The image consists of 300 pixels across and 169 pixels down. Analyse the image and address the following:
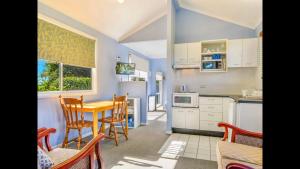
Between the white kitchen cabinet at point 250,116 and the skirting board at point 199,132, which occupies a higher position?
the white kitchen cabinet at point 250,116

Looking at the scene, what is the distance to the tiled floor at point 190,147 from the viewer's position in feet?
9.31

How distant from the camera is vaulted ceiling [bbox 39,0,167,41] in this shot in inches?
127

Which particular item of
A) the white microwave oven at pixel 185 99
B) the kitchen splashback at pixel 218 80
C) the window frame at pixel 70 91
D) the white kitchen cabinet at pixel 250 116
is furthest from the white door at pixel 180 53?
the white kitchen cabinet at pixel 250 116

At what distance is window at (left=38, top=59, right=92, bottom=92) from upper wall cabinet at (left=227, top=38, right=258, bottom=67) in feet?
11.2

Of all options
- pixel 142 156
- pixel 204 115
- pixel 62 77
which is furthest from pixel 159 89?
pixel 142 156

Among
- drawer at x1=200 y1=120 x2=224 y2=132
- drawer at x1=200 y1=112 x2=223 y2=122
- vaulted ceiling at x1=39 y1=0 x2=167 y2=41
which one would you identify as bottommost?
drawer at x1=200 y1=120 x2=224 y2=132

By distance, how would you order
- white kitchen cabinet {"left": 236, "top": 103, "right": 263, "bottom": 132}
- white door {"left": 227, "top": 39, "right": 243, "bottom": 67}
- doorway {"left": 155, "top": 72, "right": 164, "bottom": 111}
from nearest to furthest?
white kitchen cabinet {"left": 236, "top": 103, "right": 263, "bottom": 132} → white door {"left": 227, "top": 39, "right": 243, "bottom": 67} → doorway {"left": 155, "top": 72, "right": 164, "bottom": 111}

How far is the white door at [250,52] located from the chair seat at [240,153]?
8.75 ft

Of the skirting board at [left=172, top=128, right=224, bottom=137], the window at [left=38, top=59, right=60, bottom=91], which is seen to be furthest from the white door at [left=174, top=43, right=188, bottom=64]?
the window at [left=38, top=59, right=60, bottom=91]

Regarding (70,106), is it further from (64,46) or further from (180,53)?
(180,53)

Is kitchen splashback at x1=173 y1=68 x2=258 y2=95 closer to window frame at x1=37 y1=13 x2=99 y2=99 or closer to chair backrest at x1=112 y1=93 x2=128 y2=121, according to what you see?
chair backrest at x1=112 y1=93 x2=128 y2=121

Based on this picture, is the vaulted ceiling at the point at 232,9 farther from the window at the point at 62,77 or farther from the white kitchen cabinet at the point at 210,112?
the window at the point at 62,77

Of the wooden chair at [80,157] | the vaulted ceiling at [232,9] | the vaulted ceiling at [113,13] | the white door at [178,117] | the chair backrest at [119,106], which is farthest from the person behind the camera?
the white door at [178,117]
